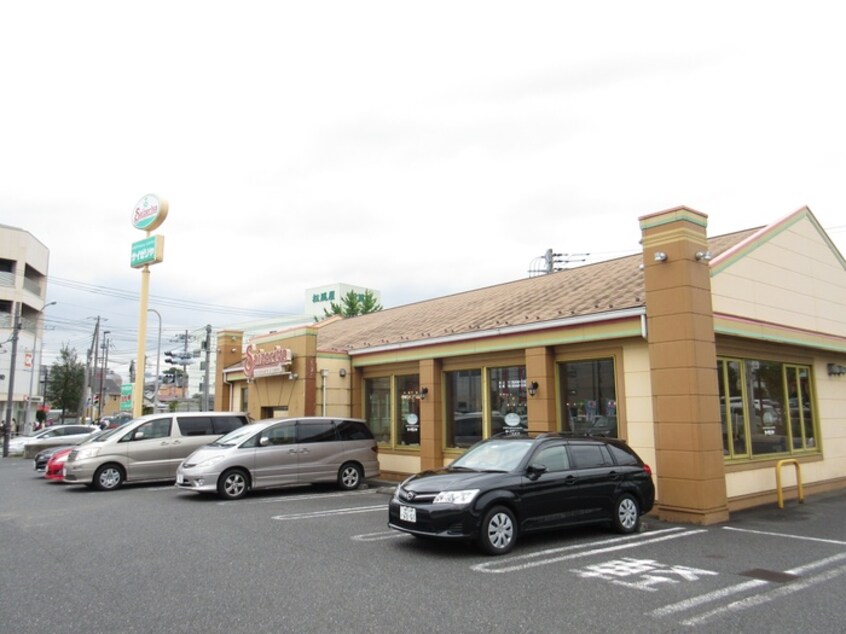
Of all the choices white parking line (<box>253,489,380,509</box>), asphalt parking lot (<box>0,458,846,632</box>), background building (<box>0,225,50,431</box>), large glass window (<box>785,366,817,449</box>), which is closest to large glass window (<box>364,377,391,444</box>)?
white parking line (<box>253,489,380,509</box>)

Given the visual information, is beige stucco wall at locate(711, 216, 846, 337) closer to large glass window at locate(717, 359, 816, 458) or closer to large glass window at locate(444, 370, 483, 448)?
large glass window at locate(717, 359, 816, 458)

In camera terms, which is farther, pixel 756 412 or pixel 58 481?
pixel 58 481

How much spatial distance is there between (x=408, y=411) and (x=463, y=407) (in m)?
2.08

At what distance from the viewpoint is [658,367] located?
34.7 ft

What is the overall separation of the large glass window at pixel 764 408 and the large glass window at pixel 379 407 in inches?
337

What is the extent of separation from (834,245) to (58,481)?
67.7 feet

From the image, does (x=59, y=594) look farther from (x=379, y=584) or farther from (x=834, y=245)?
(x=834, y=245)

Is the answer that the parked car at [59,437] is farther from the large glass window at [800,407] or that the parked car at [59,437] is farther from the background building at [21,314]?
the large glass window at [800,407]

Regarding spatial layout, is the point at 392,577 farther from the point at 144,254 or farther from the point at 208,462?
the point at 144,254

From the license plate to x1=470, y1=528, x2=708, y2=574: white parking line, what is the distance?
1045 mm

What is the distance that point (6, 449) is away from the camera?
95.7 ft

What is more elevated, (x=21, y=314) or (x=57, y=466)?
(x=21, y=314)

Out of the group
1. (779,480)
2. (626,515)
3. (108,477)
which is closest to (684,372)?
(626,515)

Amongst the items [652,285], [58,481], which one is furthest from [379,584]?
[58,481]
